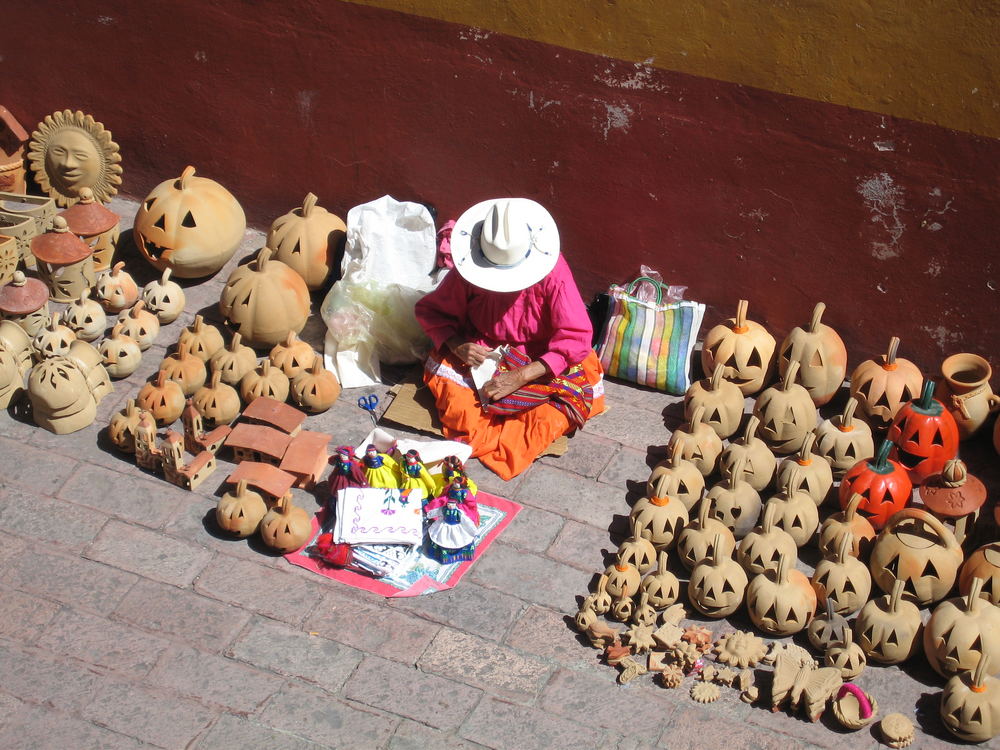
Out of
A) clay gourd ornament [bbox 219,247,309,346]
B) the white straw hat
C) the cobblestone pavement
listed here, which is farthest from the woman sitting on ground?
clay gourd ornament [bbox 219,247,309,346]

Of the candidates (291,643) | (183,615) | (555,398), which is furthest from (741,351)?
(183,615)

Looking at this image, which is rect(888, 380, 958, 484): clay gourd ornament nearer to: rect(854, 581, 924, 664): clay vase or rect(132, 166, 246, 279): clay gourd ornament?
rect(854, 581, 924, 664): clay vase

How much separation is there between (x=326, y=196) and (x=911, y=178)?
13.3 ft

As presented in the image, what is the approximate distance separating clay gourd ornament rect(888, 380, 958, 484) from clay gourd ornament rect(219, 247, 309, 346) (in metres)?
3.86

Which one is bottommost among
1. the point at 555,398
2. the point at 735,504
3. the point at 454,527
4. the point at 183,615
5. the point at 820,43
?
the point at 183,615

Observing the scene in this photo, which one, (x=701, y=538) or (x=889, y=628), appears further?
(x=701, y=538)

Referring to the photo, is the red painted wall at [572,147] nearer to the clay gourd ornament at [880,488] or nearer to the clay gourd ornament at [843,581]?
the clay gourd ornament at [880,488]

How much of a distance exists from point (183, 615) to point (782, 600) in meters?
3.13

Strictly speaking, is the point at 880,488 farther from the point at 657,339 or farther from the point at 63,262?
the point at 63,262

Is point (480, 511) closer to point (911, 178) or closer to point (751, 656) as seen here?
point (751, 656)

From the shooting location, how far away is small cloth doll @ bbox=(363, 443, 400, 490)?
7.23 metres

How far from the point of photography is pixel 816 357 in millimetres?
7906

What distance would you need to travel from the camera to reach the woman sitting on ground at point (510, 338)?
7.52 m

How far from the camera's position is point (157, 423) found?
7688 mm
